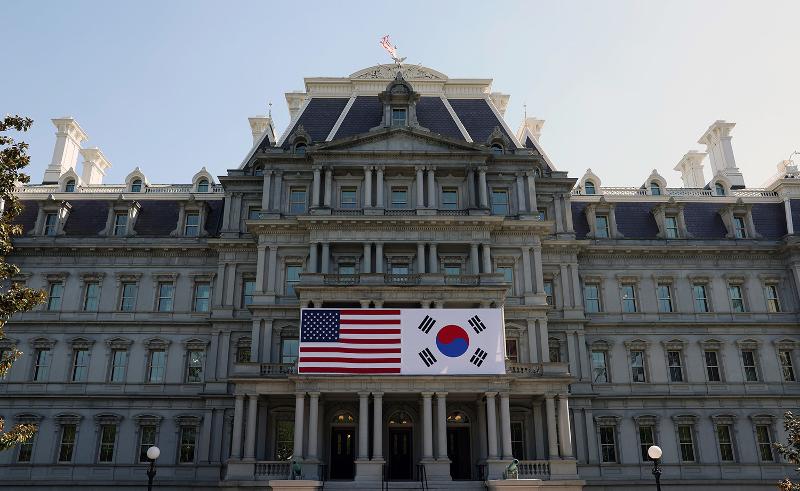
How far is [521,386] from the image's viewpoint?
34156 mm

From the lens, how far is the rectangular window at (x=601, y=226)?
143 ft

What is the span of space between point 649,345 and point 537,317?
8415 mm

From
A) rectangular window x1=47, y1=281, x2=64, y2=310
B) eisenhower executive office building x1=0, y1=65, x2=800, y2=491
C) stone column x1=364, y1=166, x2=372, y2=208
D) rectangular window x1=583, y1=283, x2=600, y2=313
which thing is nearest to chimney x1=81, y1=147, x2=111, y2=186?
eisenhower executive office building x1=0, y1=65, x2=800, y2=491

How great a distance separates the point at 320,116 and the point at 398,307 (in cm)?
1512

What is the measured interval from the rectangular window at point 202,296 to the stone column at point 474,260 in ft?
53.7

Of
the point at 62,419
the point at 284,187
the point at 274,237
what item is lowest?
the point at 62,419

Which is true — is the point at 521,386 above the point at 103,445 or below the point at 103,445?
above

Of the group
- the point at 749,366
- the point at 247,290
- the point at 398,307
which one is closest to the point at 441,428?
the point at 398,307

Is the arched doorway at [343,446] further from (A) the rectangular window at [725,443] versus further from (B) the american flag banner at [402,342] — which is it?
(A) the rectangular window at [725,443]

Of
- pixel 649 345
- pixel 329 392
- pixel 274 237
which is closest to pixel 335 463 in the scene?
pixel 329 392

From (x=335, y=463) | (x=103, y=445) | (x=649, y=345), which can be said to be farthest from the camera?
(x=649, y=345)

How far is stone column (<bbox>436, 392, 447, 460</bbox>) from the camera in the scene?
105 ft

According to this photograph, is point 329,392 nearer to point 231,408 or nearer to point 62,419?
point 231,408

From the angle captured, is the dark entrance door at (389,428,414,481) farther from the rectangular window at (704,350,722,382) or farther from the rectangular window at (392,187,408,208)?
the rectangular window at (704,350,722,382)
